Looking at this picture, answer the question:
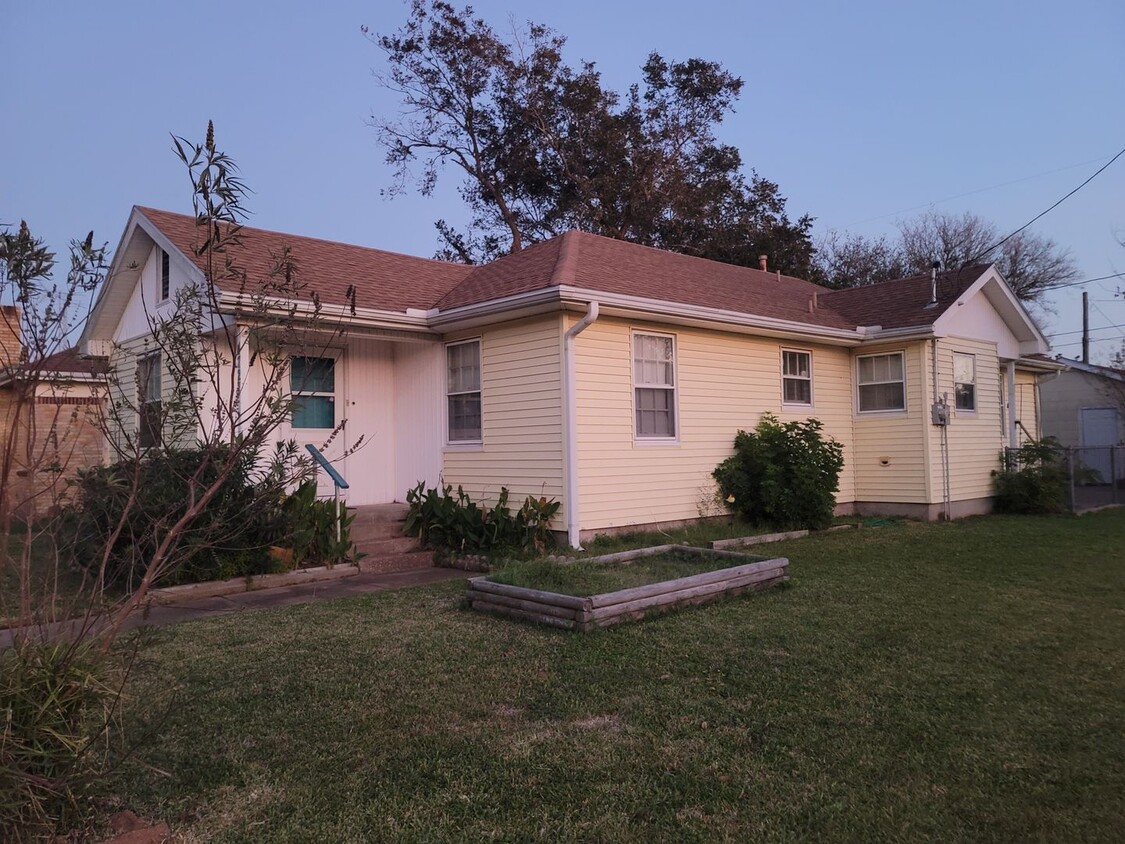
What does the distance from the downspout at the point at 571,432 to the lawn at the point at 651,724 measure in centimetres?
295

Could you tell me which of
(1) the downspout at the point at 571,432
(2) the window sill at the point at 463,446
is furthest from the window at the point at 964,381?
(2) the window sill at the point at 463,446

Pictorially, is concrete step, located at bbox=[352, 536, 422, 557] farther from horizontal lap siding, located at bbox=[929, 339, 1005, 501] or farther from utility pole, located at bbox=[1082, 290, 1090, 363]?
utility pole, located at bbox=[1082, 290, 1090, 363]

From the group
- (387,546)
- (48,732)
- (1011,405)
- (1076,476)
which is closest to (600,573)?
(387,546)

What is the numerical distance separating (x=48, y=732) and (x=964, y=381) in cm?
1520

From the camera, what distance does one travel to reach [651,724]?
15.0 feet

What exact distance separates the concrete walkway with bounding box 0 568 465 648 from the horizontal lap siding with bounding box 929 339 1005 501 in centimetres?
913

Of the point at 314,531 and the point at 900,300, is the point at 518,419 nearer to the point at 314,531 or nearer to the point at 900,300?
the point at 314,531

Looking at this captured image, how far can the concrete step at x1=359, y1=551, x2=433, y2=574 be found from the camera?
9.82m

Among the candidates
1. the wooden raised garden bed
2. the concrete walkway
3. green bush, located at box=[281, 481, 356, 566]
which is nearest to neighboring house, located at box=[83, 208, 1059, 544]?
green bush, located at box=[281, 481, 356, 566]

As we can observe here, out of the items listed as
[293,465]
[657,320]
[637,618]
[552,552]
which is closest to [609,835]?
[293,465]

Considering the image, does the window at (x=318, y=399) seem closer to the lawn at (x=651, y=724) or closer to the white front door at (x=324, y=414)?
the white front door at (x=324, y=414)

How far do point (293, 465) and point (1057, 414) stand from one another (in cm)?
2847

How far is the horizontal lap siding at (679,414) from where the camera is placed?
10758 millimetres

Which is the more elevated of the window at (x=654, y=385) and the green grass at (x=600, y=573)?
the window at (x=654, y=385)
